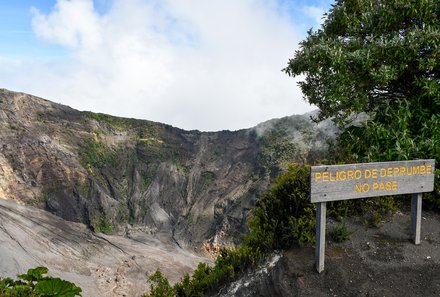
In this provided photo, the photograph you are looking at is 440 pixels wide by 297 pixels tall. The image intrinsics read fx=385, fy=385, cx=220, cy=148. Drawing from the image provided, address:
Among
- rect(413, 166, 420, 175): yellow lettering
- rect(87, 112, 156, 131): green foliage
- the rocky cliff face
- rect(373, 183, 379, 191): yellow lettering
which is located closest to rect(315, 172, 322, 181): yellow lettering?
rect(373, 183, 379, 191): yellow lettering

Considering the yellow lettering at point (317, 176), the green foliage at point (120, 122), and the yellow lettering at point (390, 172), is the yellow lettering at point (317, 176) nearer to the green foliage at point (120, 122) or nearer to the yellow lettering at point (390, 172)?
the yellow lettering at point (390, 172)

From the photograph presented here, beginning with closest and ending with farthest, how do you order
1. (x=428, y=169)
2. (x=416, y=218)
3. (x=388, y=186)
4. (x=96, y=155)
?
(x=388, y=186) < (x=416, y=218) < (x=428, y=169) < (x=96, y=155)

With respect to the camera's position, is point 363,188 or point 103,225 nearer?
point 363,188

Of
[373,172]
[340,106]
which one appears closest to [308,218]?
[373,172]

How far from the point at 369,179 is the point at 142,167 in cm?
5927

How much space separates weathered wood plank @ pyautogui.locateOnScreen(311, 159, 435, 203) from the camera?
5719 mm

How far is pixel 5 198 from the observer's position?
45812mm

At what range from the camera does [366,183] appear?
611cm

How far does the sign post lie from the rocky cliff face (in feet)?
124

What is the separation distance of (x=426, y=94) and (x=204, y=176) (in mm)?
58975

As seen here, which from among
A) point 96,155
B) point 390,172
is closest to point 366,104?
point 390,172

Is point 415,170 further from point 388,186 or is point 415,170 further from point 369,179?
point 369,179

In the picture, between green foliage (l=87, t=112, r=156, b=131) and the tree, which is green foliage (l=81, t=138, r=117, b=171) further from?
the tree

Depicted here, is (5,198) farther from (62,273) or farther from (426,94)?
(426,94)
